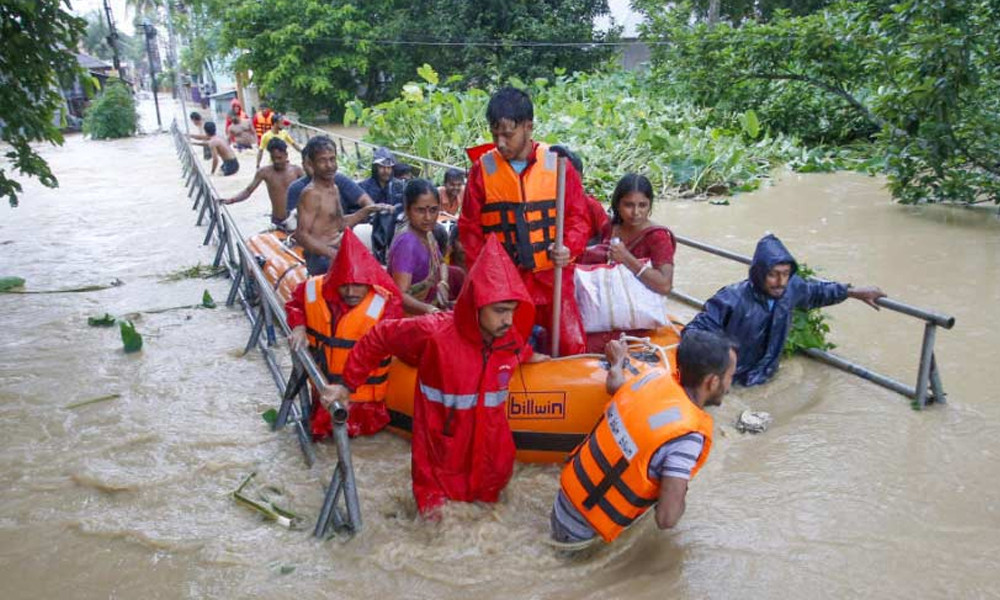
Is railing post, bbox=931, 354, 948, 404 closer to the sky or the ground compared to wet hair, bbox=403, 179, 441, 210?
closer to the ground

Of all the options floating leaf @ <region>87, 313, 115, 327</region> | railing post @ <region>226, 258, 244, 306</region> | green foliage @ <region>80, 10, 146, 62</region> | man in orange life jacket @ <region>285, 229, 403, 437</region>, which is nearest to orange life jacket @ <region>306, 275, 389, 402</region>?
man in orange life jacket @ <region>285, 229, 403, 437</region>

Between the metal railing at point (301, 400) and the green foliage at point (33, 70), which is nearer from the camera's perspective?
the metal railing at point (301, 400)

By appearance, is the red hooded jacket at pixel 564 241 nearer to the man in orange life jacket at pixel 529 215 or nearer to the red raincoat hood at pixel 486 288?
the man in orange life jacket at pixel 529 215

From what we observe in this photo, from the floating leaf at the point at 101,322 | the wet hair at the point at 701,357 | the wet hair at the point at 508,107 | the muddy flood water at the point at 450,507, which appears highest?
the wet hair at the point at 508,107

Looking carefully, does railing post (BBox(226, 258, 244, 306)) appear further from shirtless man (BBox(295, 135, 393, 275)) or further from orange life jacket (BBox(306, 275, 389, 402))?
orange life jacket (BBox(306, 275, 389, 402))

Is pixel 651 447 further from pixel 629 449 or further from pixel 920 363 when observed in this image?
pixel 920 363

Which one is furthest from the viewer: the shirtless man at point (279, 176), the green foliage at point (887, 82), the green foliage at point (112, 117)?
the green foliage at point (112, 117)

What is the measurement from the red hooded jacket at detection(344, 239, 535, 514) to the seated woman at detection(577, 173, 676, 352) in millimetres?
1081

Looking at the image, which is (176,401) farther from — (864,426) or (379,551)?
(864,426)

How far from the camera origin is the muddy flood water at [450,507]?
3.04m

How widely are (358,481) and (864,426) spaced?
283 centimetres

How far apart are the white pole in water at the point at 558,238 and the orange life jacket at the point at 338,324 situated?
88 centimetres

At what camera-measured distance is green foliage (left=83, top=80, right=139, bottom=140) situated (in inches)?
1176

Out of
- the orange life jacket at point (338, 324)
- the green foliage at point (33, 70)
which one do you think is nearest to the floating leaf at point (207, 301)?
the green foliage at point (33, 70)
